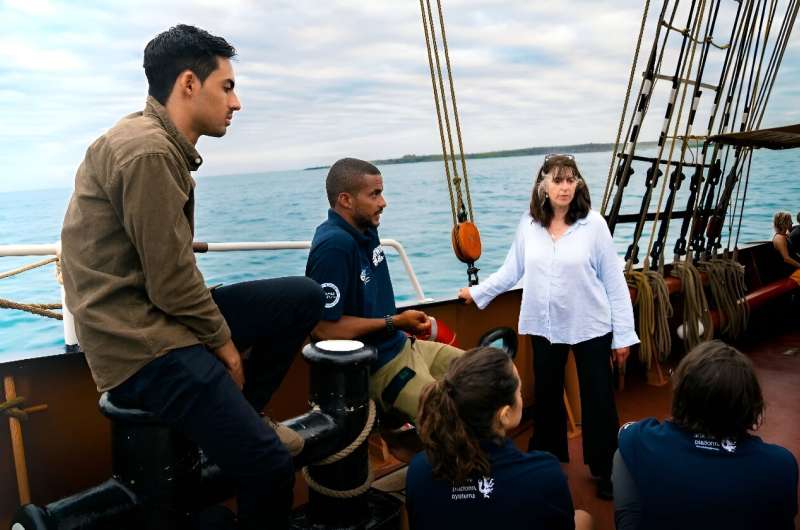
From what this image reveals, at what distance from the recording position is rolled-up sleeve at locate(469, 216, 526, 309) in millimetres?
2697

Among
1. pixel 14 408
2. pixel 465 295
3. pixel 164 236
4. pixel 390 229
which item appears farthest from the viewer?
pixel 390 229

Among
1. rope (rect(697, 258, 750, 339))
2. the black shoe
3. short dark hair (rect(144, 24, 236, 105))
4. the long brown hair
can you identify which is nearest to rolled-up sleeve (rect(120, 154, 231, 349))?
short dark hair (rect(144, 24, 236, 105))

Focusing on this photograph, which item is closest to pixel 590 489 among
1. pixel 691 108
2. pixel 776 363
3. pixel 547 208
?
pixel 547 208

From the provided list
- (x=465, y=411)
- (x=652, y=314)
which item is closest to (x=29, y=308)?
(x=465, y=411)

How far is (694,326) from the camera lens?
412 centimetres

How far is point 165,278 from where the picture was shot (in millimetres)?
1293

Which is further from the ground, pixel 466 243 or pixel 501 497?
pixel 466 243

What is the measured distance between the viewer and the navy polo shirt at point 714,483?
1.33 m

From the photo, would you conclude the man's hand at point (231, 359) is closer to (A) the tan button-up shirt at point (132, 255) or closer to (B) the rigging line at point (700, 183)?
(A) the tan button-up shirt at point (132, 255)

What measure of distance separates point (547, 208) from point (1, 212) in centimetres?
4280

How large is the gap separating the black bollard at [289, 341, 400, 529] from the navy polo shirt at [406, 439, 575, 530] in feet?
1.18

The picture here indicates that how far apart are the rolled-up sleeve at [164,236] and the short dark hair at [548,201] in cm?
150

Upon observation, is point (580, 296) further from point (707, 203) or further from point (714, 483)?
point (707, 203)

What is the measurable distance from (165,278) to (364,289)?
864mm
